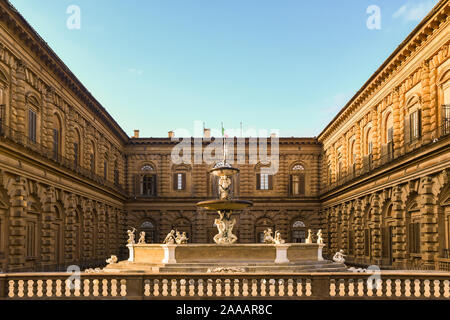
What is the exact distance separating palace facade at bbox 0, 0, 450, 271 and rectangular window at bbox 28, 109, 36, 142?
0.46ft

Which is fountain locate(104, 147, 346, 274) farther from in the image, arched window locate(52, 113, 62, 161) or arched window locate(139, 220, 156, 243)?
arched window locate(139, 220, 156, 243)

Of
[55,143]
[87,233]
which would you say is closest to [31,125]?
[55,143]

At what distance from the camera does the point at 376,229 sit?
3606 cm

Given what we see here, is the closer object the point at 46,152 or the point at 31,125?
the point at 31,125

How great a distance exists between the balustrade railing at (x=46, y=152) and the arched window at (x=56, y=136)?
8.6 inches

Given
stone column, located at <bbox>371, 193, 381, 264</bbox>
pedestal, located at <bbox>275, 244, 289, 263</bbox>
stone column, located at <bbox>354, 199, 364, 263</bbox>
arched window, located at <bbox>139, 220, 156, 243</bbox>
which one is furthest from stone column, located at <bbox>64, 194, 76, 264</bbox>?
stone column, located at <bbox>354, 199, 364, 263</bbox>

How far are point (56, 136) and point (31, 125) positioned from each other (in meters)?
4.67

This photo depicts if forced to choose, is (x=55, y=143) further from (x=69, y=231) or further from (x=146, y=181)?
(x=146, y=181)

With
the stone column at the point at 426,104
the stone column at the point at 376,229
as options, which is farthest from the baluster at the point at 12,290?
the stone column at the point at 376,229

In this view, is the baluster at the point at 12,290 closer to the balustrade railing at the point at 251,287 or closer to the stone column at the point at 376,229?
the balustrade railing at the point at 251,287

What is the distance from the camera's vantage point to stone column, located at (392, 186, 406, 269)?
31547mm

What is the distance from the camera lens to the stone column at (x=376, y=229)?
35875 mm
